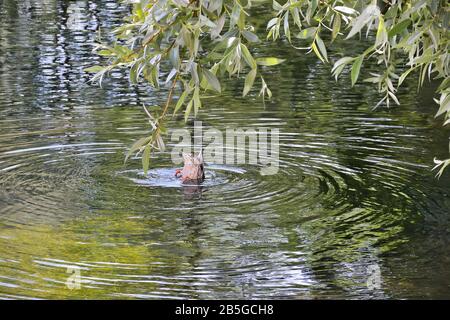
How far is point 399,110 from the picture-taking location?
41.7 feet

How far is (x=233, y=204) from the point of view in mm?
8742

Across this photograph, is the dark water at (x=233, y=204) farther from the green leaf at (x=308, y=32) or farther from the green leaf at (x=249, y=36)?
the green leaf at (x=249, y=36)

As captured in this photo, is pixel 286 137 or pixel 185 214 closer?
pixel 185 214

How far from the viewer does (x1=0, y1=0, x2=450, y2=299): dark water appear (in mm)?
7066

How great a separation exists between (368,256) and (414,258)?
1.09 feet

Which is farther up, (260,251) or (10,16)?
(260,251)

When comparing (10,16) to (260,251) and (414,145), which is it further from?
(260,251)
